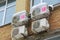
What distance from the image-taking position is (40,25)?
9.35 m

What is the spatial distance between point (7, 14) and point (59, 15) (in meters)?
2.18

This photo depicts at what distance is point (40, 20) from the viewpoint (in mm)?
9453

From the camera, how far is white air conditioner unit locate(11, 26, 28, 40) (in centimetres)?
965

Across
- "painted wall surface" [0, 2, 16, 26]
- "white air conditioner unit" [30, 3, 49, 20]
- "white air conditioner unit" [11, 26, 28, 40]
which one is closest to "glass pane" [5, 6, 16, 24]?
"painted wall surface" [0, 2, 16, 26]

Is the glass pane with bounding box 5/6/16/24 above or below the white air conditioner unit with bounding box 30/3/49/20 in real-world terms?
below

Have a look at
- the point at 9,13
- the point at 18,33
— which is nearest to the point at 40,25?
the point at 18,33

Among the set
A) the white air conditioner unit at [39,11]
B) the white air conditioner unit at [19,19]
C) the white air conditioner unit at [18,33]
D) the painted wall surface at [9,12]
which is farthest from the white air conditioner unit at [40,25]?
the painted wall surface at [9,12]

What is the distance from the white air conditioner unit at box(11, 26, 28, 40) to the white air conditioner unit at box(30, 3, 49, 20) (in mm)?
434

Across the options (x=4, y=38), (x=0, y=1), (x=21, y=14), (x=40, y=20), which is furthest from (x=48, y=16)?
(x=0, y=1)

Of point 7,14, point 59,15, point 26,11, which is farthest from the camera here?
point 7,14

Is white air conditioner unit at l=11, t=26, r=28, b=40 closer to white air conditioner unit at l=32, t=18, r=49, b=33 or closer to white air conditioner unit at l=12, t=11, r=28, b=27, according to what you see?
white air conditioner unit at l=12, t=11, r=28, b=27

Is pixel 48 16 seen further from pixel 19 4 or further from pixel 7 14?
pixel 7 14

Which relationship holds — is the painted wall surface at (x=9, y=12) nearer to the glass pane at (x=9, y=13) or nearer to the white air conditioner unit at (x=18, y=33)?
the glass pane at (x=9, y=13)

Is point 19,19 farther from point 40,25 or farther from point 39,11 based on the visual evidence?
point 40,25
